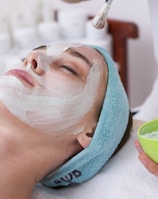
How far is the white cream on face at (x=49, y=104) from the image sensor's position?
1.09 meters

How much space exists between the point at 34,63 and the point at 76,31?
110 cm

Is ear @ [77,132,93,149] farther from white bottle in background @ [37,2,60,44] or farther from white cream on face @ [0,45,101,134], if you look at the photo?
white bottle in background @ [37,2,60,44]

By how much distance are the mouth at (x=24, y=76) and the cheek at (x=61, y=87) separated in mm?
40

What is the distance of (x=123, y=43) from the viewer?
218cm

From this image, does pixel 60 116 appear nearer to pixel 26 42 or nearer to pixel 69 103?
pixel 69 103

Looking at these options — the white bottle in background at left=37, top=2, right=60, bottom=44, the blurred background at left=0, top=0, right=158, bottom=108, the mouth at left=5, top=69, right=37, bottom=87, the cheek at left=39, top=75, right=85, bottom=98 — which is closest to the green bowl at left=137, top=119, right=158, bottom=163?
the cheek at left=39, top=75, right=85, bottom=98

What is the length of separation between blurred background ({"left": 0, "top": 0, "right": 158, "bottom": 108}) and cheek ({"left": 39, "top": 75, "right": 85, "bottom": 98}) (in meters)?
0.92

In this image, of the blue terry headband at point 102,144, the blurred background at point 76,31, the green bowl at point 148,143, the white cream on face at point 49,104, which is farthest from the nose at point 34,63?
the blurred background at point 76,31

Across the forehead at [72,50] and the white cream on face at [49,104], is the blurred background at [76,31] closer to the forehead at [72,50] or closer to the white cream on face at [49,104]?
the forehead at [72,50]

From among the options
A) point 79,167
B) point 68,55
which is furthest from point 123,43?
point 79,167

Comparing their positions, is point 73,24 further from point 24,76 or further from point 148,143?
point 148,143

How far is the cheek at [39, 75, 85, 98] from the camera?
1120mm

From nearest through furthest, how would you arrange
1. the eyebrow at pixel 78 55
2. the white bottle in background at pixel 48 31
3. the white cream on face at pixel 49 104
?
the white cream on face at pixel 49 104 < the eyebrow at pixel 78 55 < the white bottle in background at pixel 48 31

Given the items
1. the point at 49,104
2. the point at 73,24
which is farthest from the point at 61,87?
the point at 73,24
